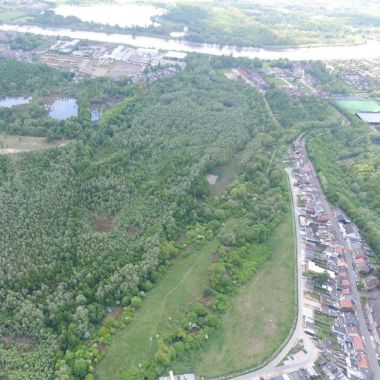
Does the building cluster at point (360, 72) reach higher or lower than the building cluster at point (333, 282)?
higher

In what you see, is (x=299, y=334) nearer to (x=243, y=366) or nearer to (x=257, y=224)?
(x=243, y=366)

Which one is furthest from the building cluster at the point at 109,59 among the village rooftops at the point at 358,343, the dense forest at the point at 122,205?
the village rooftops at the point at 358,343

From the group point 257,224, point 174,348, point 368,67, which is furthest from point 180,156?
point 368,67

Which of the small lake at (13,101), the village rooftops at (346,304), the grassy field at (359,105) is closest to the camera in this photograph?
the village rooftops at (346,304)

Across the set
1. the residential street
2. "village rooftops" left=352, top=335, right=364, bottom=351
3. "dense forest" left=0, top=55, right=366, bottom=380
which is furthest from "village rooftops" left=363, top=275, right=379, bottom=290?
"dense forest" left=0, top=55, right=366, bottom=380

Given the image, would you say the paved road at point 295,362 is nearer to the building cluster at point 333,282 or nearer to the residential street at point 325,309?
the residential street at point 325,309

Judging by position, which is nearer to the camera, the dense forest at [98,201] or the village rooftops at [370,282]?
the dense forest at [98,201]
